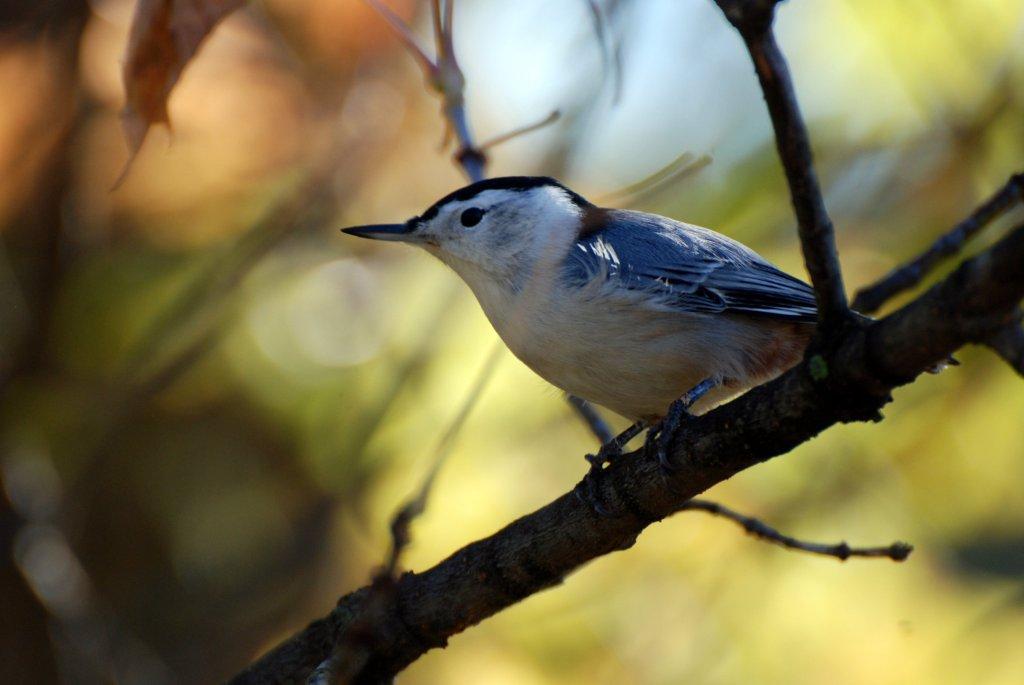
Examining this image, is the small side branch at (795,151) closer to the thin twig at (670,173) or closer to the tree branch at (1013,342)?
the tree branch at (1013,342)

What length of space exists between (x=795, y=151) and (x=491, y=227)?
1160 mm

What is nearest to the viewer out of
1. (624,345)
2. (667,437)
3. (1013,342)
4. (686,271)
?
(1013,342)

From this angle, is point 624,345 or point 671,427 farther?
point 624,345

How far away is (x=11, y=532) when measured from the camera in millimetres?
2293

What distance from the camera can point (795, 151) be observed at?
1.09 m

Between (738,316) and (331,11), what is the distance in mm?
1334

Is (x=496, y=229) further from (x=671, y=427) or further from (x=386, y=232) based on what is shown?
(x=671, y=427)

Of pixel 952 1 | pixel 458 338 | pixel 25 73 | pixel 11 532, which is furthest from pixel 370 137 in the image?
pixel 952 1

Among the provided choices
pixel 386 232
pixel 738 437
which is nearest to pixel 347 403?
pixel 386 232

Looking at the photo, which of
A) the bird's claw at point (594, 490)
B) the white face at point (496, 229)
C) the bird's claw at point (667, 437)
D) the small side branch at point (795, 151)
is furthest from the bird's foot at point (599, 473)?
the small side branch at point (795, 151)

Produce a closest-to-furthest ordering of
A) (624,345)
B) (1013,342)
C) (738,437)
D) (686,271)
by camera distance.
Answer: (1013,342)
(738,437)
(624,345)
(686,271)

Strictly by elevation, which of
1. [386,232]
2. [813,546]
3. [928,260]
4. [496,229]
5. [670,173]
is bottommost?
Result: [813,546]

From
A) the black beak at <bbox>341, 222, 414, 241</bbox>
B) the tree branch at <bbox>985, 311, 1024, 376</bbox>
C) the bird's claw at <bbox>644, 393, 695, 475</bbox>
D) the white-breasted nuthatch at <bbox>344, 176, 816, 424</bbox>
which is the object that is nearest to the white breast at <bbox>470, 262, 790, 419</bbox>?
the white-breasted nuthatch at <bbox>344, 176, 816, 424</bbox>

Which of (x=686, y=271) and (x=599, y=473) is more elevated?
(x=686, y=271)
